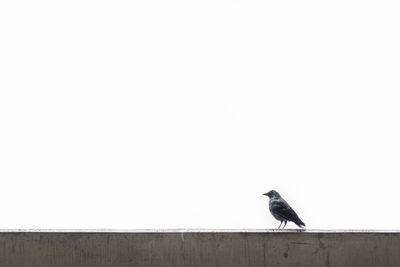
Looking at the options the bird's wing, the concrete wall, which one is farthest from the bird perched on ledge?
the concrete wall

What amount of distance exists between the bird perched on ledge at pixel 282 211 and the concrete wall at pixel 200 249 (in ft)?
7.18

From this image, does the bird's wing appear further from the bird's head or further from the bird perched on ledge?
the bird's head

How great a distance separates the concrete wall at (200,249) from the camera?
245 cm

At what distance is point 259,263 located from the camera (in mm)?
2510

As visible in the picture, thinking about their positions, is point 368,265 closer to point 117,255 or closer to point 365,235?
point 365,235

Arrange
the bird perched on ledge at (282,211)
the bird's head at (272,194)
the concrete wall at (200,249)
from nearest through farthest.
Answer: the concrete wall at (200,249) < the bird perched on ledge at (282,211) < the bird's head at (272,194)

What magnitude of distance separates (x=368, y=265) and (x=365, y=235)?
13cm

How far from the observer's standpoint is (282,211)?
4922 mm

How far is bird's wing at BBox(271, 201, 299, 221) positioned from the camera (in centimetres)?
479

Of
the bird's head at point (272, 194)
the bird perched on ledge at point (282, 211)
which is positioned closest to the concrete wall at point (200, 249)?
the bird perched on ledge at point (282, 211)

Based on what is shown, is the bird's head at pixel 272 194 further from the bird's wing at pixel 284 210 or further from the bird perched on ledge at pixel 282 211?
the bird's wing at pixel 284 210

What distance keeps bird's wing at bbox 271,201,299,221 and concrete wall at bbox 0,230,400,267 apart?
219 centimetres

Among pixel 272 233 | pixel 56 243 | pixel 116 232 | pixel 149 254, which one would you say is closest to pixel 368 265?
pixel 272 233

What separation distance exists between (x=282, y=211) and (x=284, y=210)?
30 millimetres
